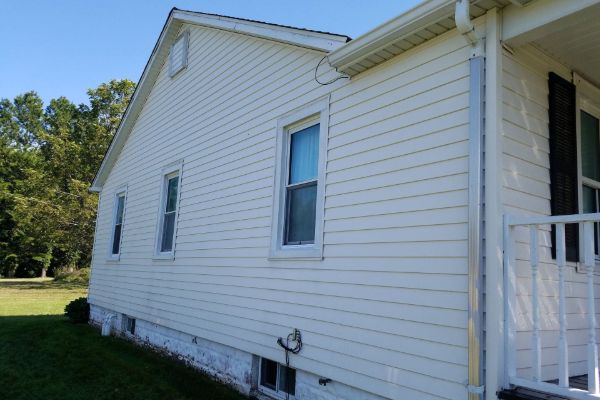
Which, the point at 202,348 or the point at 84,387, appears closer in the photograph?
the point at 84,387

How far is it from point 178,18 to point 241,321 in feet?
21.6

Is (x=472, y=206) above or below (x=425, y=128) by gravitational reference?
below

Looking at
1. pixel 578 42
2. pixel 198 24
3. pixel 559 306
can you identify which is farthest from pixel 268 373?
pixel 198 24

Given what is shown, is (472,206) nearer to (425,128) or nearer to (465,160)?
(465,160)

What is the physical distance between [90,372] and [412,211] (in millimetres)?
5816

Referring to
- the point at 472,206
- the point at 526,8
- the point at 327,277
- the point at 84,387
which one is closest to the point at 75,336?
the point at 84,387

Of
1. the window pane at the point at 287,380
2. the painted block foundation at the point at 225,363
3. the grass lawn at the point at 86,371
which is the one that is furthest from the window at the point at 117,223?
the window pane at the point at 287,380

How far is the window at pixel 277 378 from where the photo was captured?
548 centimetres

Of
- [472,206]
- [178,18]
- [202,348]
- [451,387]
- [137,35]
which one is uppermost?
[137,35]

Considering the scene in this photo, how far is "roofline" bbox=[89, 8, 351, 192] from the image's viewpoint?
207 inches

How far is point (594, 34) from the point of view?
3602 millimetres

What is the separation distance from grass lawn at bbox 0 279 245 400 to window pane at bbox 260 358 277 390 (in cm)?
35

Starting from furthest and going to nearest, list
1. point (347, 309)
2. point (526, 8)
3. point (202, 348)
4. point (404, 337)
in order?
point (202, 348)
point (347, 309)
point (404, 337)
point (526, 8)

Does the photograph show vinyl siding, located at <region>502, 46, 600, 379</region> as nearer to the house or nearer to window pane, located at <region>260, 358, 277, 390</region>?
the house
